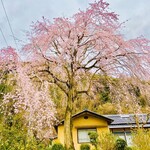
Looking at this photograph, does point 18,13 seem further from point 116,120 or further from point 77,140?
point 116,120

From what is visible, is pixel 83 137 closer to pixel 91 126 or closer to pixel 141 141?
pixel 91 126

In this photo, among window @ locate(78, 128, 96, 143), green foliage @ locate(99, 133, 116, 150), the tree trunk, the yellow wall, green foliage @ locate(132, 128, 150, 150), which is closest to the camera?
green foliage @ locate(132, 128, 150, 150)

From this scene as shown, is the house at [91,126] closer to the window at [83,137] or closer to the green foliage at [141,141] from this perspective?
the window at [83,137]

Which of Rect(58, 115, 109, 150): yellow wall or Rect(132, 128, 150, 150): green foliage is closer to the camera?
Rect(132, 128, 150, 150): green foliage

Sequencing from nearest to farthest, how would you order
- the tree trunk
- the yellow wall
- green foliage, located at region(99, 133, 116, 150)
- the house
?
the tree trunk, green foliage, located at region(99, 133, 116, 150), the house, the yellow wall

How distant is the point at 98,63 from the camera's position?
9.83 m

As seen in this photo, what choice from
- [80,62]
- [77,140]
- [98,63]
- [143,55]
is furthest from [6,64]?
[77,140]

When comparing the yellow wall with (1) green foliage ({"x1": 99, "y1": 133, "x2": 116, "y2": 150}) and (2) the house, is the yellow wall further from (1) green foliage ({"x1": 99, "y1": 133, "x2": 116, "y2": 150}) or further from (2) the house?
(1) green foliage ({"x1": 99, "y1": 133, "x2": 116, "y2": 150})

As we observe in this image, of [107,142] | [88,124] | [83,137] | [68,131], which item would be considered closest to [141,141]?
[107,142]

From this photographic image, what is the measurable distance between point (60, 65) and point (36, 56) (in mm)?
1045

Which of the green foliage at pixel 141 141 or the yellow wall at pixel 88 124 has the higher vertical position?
the yellow wall at pixel 88 124

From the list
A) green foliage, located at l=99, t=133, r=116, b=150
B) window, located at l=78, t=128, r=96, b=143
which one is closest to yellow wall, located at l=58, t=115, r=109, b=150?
window, located at l=78, t=128, r=96, b=143

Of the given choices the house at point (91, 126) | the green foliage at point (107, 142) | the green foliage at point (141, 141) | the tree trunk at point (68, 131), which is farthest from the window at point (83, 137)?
the green foliage at point (141, 141)

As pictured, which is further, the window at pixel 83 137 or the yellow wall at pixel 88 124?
the yellow wall at pixel 88 124
